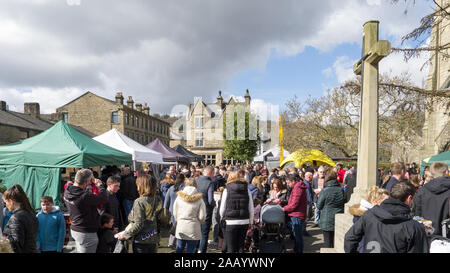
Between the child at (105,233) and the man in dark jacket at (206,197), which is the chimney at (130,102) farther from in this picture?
the child at (105,233)

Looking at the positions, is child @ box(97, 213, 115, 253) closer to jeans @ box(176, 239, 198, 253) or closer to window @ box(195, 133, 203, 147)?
jeans @ box(176, 239, 198, 253)

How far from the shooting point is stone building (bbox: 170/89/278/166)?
49.8 metres

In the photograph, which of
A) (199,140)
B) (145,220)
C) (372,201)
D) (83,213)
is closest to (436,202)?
Result: (372,201)

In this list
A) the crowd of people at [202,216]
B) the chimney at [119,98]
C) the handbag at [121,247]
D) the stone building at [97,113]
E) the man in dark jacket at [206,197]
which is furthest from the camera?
the chimney at [119,98]

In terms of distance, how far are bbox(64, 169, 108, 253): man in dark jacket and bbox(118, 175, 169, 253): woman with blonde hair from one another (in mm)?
A: 599

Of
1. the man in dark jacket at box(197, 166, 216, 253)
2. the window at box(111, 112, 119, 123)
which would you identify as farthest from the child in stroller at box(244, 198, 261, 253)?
the window at box(111, 112, 119, 123)

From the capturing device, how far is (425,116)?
22.3 metres

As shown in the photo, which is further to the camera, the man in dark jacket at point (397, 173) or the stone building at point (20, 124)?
the stone building at point (20, 124)

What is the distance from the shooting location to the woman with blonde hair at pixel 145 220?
394 centimetres

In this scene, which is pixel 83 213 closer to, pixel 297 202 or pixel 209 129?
pixel 297 202

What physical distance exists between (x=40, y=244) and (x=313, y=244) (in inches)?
234

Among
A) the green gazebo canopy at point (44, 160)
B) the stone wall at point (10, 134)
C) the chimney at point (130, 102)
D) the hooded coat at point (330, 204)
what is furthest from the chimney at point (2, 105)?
the hooded coat at point (330, 204)

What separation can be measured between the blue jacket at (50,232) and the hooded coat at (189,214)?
1721mm

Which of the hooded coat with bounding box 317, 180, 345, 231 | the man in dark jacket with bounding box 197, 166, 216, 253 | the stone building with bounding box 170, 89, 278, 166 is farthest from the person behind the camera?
the stone building with bounding box 170, 89, 278, 166
